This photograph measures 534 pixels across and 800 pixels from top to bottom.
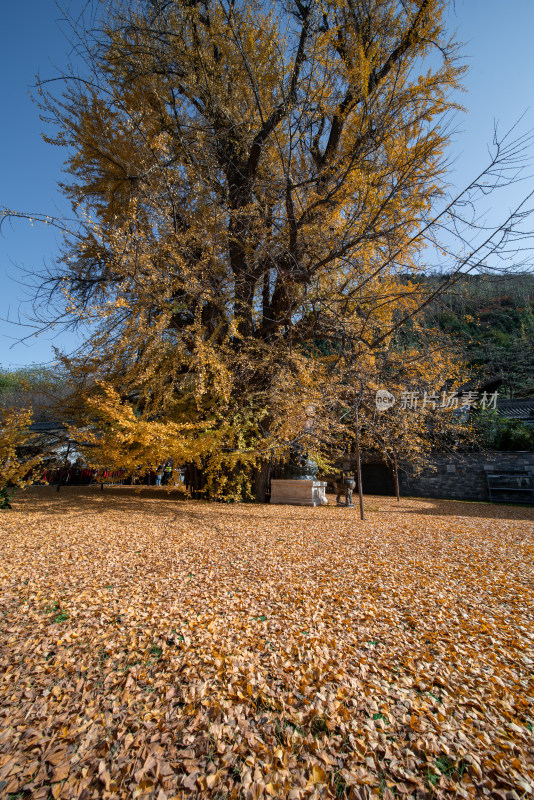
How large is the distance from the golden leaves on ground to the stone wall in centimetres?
1060

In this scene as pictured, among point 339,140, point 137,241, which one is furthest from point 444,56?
point 137,241

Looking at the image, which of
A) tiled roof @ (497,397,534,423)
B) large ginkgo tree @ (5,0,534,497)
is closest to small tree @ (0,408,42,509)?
large ginkgo tree @ (5,0,534,497)

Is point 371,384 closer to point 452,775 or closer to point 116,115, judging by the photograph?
point 452,775

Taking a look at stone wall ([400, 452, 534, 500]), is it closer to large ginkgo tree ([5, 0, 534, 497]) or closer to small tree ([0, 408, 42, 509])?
large ginkgo tree ([5, 0, 534, 497])

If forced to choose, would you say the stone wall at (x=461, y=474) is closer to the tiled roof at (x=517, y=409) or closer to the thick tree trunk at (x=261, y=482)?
the tiled roof at (x=517, y=409)

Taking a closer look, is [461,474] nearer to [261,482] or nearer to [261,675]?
[261,482]

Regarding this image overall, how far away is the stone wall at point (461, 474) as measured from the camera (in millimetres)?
13047

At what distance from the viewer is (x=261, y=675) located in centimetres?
203

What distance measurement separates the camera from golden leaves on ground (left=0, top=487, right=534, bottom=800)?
1457 mm

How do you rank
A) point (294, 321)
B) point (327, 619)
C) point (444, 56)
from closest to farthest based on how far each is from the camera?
point (327, 619) → point (444, 56) → point (294, 321)

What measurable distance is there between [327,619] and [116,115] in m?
8.77

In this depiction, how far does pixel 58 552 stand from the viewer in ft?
13.1

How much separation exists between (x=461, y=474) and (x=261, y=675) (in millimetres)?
14295

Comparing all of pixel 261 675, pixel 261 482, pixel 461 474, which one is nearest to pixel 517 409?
pixel 461 474
